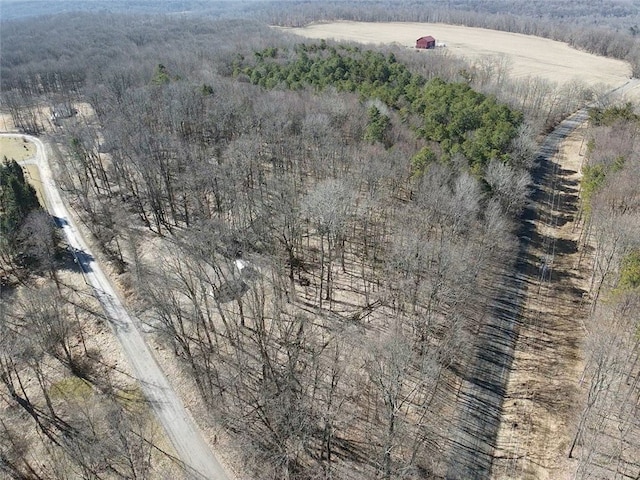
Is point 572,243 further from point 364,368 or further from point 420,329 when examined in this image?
point 364,368

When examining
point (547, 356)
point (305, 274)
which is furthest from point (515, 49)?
point (547, 356)

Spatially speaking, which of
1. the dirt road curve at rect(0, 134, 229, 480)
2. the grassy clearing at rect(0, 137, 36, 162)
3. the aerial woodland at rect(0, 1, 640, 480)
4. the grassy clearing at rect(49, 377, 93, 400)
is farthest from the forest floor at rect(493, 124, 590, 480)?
the grassy clearing at rect(0, 137, 36, 162)

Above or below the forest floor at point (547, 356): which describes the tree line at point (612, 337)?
above

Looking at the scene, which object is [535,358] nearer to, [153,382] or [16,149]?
[153,382]

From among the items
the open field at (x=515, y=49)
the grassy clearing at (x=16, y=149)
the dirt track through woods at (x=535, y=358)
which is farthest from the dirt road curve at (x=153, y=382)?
the open field at (x=515, y=49)

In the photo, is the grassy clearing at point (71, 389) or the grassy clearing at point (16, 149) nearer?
the grassy clearing at point (71, 389)

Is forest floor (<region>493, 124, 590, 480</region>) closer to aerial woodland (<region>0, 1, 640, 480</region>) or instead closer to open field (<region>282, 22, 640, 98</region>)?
aerial woodland (<region>0, 1, 640, 480</region>)

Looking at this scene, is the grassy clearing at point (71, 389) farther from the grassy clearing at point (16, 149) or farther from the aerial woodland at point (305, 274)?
the grassy clearing at point (16, 149)
